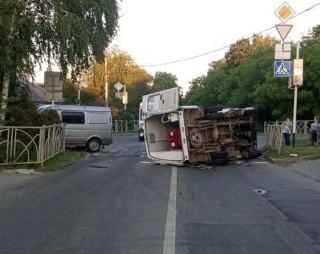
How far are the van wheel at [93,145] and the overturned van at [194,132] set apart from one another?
7.01 meters

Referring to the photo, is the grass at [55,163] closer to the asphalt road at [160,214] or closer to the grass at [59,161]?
the grass at [59,161]

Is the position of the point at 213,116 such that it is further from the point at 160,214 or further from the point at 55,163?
the point at 160,214

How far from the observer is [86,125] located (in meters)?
23.4

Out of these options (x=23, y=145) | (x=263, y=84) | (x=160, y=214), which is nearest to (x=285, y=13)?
(x=23, y=145)

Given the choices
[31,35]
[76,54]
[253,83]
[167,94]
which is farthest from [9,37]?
[253,83]

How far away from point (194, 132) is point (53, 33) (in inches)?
242

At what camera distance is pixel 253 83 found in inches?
2275

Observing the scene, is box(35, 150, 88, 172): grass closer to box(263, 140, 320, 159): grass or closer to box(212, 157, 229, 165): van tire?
box(212, 157, 229, 165): van tire

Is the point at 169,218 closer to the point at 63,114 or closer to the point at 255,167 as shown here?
the point at 255,167

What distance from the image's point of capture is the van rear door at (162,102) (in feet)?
51.7

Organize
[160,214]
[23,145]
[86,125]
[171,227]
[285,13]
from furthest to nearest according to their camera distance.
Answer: [86,125]
[285,13]
[23,145]
[160,214]
[171,227]

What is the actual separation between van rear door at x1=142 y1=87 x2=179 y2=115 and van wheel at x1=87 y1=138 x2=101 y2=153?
23.5 ft

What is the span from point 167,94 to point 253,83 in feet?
142

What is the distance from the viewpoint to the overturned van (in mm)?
15884
